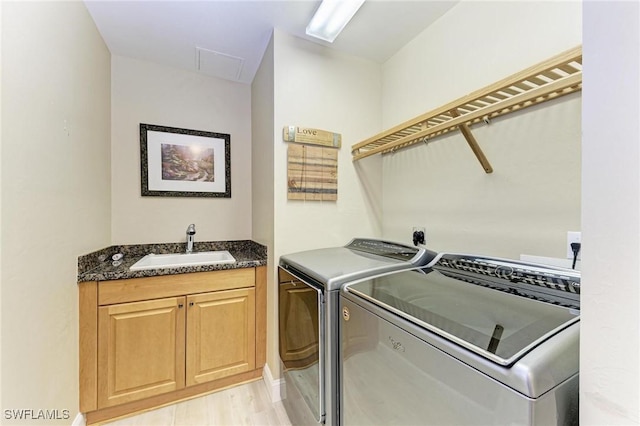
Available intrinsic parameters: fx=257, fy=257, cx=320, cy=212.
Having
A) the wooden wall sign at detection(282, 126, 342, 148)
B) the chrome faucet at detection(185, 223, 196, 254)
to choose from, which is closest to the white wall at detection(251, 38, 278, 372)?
the wooden wall sign at detection(282, 126, 342, 148)

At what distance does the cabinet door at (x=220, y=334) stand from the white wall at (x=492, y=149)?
4.24ft

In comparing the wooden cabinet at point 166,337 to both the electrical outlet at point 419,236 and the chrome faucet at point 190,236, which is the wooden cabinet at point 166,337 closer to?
the chrome faucet at point 190,236

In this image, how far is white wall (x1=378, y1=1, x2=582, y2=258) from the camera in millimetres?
1118

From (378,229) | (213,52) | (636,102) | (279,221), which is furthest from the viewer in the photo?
(378,229)

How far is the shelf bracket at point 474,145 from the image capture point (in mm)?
1259

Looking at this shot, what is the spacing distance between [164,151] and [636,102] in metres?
2.56

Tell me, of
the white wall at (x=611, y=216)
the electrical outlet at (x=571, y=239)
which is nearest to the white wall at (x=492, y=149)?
the electrical outlet at (x=571, y=239)

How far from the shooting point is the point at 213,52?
1997 mm

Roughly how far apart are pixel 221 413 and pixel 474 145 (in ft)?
7.00

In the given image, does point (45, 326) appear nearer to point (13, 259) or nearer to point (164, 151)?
point (13, 259)

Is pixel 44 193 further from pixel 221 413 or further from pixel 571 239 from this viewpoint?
pixel 571 239

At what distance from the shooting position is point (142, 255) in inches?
82.4

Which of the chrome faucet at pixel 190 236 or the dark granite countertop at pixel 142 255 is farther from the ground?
the chrome faucet at pixel 190 236

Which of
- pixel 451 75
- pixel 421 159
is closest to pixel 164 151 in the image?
pixel 421 159
